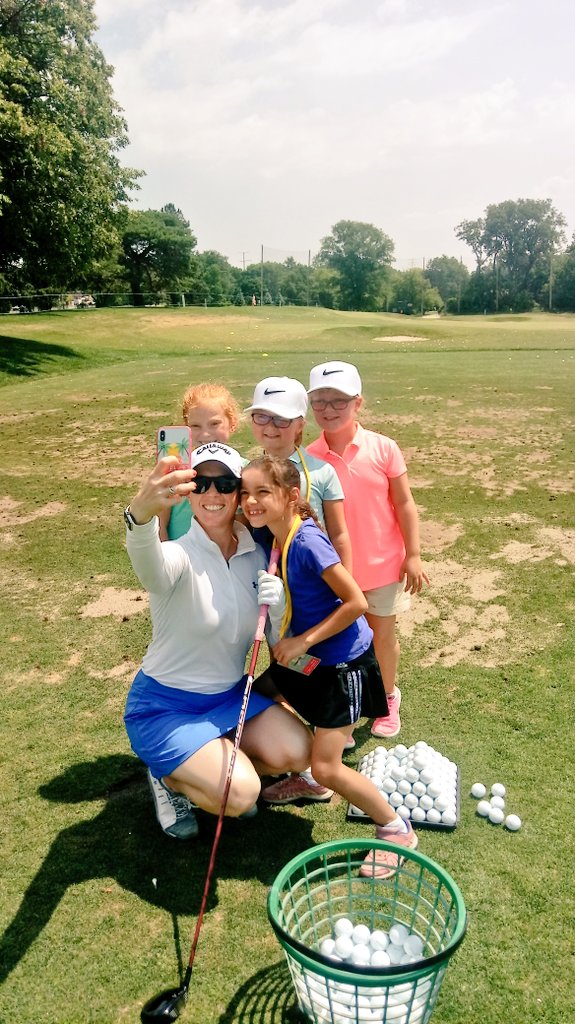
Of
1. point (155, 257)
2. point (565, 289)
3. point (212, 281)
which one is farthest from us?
point (212, 281)

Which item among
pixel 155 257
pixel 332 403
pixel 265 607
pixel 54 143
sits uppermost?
pixel 54 143

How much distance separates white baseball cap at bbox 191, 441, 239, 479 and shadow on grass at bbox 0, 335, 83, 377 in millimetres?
18273

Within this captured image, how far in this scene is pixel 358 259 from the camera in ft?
319

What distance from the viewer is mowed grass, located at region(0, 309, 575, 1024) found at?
115 inches

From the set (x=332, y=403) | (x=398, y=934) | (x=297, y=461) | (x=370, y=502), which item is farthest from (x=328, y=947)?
(x=332, y=403)

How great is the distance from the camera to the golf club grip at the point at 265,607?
3297 millimetres

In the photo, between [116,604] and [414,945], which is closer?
[414,945]

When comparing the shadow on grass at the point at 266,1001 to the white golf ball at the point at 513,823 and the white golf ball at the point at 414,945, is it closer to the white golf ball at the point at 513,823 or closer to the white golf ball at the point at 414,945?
the white golf ball at the point at 414,945

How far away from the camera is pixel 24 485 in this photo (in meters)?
9.80

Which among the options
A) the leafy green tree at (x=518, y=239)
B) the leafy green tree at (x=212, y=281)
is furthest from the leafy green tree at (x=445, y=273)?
the leafy green tree at (x=212, y=281)

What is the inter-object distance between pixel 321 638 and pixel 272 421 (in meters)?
1.09

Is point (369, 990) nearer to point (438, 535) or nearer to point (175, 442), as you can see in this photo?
point (175, 442)

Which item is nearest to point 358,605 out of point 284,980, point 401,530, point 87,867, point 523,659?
point 401,530

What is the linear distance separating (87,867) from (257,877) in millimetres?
770
